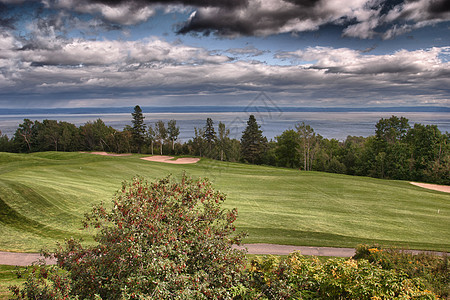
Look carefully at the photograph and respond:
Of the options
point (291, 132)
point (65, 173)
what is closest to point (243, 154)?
point (291, 132)

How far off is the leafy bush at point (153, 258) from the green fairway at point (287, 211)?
7854 mm

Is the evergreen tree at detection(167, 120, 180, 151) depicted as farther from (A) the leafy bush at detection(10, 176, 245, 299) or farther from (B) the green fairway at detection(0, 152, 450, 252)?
(A) the leafy bush at detection(10, 176, 245, 299)

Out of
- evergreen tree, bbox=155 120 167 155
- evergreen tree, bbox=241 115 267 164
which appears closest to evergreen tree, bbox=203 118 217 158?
evergreen tree, bbox=241 115 267 164

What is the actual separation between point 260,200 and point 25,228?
14.8m

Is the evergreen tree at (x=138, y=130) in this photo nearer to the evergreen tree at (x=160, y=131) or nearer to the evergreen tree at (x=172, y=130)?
the evergreen tree at (x=160, y=131)

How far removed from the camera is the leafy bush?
477cm

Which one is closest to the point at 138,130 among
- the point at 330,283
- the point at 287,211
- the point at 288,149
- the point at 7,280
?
the point at 288,149

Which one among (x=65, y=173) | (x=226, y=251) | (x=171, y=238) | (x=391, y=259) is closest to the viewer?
(x=171, y=238)

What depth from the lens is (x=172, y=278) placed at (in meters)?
4.83

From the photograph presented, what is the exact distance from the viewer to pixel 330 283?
6680 mm

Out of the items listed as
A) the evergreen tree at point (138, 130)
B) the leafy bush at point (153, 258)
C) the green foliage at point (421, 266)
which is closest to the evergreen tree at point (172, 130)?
the evergreen tree at point (138, 130)

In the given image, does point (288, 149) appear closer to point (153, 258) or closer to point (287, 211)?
point (287, 211)

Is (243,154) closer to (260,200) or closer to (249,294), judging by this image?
(260,200)

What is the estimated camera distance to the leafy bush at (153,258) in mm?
4773
